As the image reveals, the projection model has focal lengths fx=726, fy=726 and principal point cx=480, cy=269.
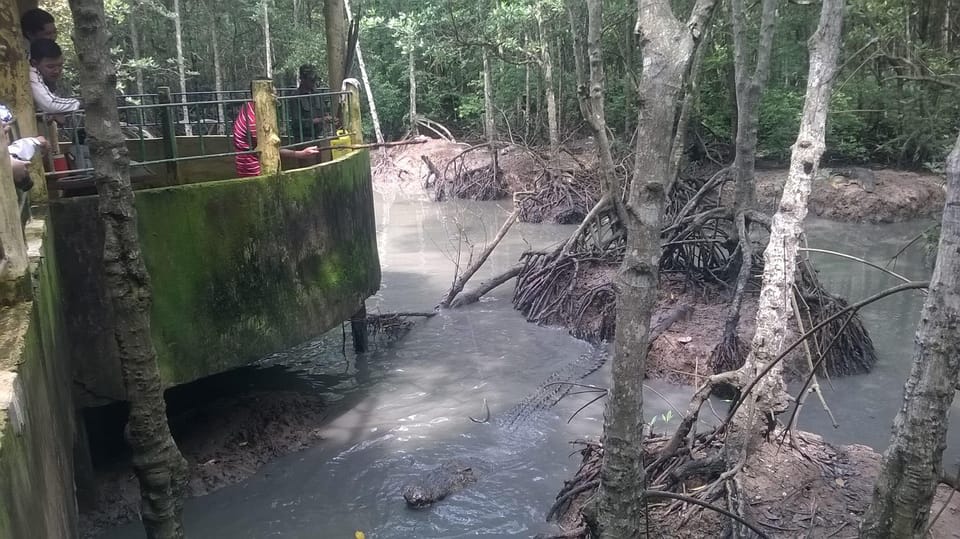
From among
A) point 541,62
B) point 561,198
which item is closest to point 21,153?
point 561,198

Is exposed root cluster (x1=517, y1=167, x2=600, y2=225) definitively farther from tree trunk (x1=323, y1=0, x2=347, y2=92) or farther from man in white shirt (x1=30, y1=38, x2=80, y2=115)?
man in white shirt (x1=30, y1=38, x2=80, y2=115)

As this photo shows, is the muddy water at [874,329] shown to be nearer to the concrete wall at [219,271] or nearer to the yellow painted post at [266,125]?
the concrete wall at [219,271]

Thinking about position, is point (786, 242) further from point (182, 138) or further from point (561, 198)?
point (561, 198)

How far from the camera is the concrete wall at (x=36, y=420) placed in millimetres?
2340

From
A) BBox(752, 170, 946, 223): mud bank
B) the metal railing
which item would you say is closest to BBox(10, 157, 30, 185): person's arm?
the metal railing

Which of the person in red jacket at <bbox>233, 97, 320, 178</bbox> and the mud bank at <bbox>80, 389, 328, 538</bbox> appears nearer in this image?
the mud bank at <bbox>80, 389, 328, 538</bbox>

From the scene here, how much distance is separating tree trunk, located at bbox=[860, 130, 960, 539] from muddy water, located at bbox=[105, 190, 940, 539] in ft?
9.30

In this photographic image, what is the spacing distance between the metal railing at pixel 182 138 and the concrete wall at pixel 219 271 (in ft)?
1.27

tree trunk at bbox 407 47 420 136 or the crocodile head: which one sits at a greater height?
tree trunk at bbox 407 47 420 136

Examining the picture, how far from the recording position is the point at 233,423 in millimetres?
7043

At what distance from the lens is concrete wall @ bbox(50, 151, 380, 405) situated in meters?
5.42

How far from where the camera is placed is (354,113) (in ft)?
28.7

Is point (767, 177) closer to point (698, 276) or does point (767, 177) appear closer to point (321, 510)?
point (698, 276)

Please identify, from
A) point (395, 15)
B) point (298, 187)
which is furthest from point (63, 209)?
point (395, 15)
